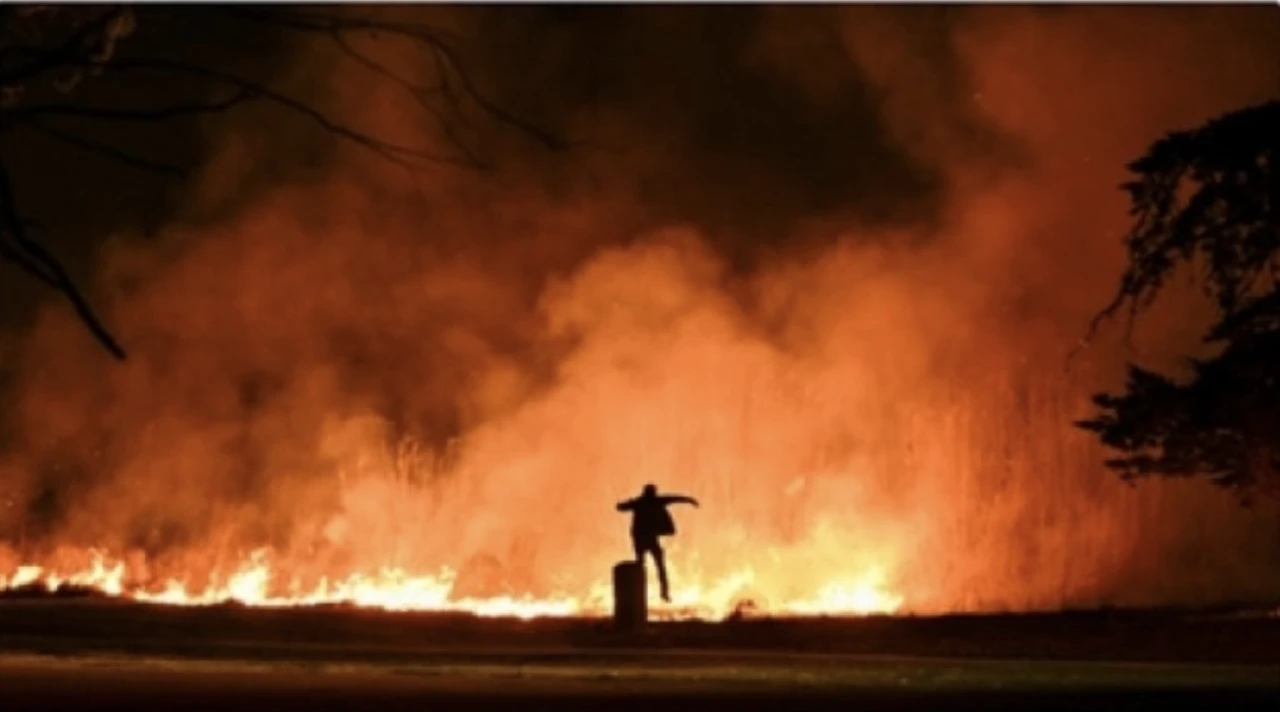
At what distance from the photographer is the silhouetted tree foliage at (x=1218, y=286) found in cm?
2328

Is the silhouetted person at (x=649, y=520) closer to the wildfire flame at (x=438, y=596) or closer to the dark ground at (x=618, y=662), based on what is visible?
the dark ground at (x=618, y=662)

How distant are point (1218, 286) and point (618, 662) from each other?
6.95m

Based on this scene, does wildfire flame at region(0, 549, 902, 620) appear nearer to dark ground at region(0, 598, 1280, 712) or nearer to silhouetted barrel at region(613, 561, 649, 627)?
dark ground at region(0, 598, 1280, 712)

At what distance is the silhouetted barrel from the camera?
27031 mm

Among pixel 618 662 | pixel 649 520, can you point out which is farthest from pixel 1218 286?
pixel 649 520

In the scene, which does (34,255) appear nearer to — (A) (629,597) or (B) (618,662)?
(B) (618,662)

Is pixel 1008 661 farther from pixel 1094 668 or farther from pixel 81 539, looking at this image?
pixel 81 539

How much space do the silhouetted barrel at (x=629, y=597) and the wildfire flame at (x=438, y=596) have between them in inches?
109

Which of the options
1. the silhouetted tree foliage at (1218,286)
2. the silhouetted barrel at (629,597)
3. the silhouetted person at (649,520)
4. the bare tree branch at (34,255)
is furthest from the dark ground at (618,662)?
the bare tree branch at (34,255)

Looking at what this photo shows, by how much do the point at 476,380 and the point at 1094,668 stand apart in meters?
24.0

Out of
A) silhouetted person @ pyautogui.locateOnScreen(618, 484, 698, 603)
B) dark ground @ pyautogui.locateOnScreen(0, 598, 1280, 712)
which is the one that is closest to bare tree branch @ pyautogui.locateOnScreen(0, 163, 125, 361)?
dark ground @ pyautogui.locateOnScreen(0, 598, 1280, 712)

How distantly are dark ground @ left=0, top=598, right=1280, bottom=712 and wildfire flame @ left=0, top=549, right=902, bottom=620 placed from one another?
248 cm

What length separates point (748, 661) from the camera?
22.4 meters

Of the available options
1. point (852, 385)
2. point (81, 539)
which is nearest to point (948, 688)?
point (852, 385)
